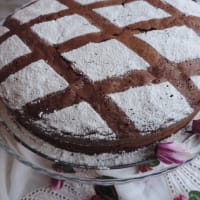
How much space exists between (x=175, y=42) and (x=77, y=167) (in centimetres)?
39

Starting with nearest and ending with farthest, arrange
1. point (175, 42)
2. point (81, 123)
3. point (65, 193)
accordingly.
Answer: point (81, 123), point (175, 42), point (65, 193)

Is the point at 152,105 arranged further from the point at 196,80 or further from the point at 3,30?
the point at 3,30

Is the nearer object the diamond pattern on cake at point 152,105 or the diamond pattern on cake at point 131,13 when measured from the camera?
the diamond pattern on cake at point 152,105

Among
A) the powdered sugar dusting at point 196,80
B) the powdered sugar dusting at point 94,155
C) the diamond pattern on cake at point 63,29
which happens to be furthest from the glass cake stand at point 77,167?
the diamond pattern on cake at point 63,29

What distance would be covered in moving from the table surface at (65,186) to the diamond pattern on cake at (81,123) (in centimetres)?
26

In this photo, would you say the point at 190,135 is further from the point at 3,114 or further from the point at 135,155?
the point at 3,114

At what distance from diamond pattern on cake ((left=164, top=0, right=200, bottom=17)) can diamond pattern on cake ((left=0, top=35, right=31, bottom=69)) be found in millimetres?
423

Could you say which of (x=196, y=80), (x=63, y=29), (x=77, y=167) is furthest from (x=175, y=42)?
(x=77, y=167)

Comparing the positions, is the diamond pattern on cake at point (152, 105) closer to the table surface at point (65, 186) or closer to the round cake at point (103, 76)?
the round cake at point (103, 76)

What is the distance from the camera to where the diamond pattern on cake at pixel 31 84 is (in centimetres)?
98

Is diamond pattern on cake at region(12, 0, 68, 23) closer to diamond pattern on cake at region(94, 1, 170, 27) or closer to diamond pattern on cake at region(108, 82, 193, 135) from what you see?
diamond pattern on cake at region(94, 1, 170, 27)

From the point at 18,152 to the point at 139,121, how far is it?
0.29 metres

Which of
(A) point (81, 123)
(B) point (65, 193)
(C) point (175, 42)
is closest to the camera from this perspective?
(A) point (81, 123)

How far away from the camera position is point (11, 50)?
1.07m
